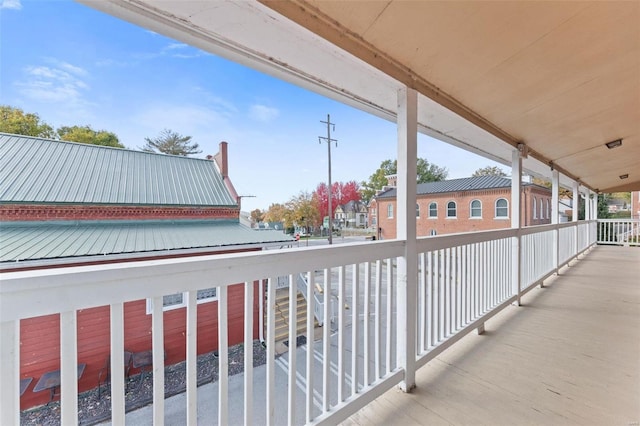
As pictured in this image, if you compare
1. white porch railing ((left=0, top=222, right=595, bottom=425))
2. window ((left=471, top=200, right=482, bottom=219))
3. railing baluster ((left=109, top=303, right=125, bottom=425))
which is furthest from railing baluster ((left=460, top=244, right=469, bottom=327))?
window ((left=471, top=200, right=482, bottom=219))

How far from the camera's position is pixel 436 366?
6.44 ft

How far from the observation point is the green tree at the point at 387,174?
17045mm

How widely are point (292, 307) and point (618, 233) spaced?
13067 mm

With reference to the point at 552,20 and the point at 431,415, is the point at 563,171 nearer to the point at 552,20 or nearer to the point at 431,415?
the point at 552,20

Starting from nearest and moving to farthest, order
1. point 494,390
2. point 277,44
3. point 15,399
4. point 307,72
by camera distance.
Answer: point 15,399 < point 277,44 < point 307,72 < point 494,390

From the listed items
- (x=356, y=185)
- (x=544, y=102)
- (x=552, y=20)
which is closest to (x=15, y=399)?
(x=552, y=20)

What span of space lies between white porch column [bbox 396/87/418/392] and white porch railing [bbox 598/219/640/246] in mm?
11605

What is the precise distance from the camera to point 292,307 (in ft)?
4.04

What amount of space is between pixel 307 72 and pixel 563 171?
5824mm

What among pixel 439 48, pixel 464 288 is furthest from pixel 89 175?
pixel 464 288

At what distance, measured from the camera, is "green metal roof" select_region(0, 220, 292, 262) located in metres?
2.27

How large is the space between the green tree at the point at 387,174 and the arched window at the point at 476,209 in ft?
15.3

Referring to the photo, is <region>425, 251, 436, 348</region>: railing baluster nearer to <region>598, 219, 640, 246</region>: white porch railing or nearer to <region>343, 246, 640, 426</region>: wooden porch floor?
<region>343, 246, 640, 426</region>: wooden porch floor

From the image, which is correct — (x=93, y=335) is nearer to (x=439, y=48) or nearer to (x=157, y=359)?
(x=157, y=359)
